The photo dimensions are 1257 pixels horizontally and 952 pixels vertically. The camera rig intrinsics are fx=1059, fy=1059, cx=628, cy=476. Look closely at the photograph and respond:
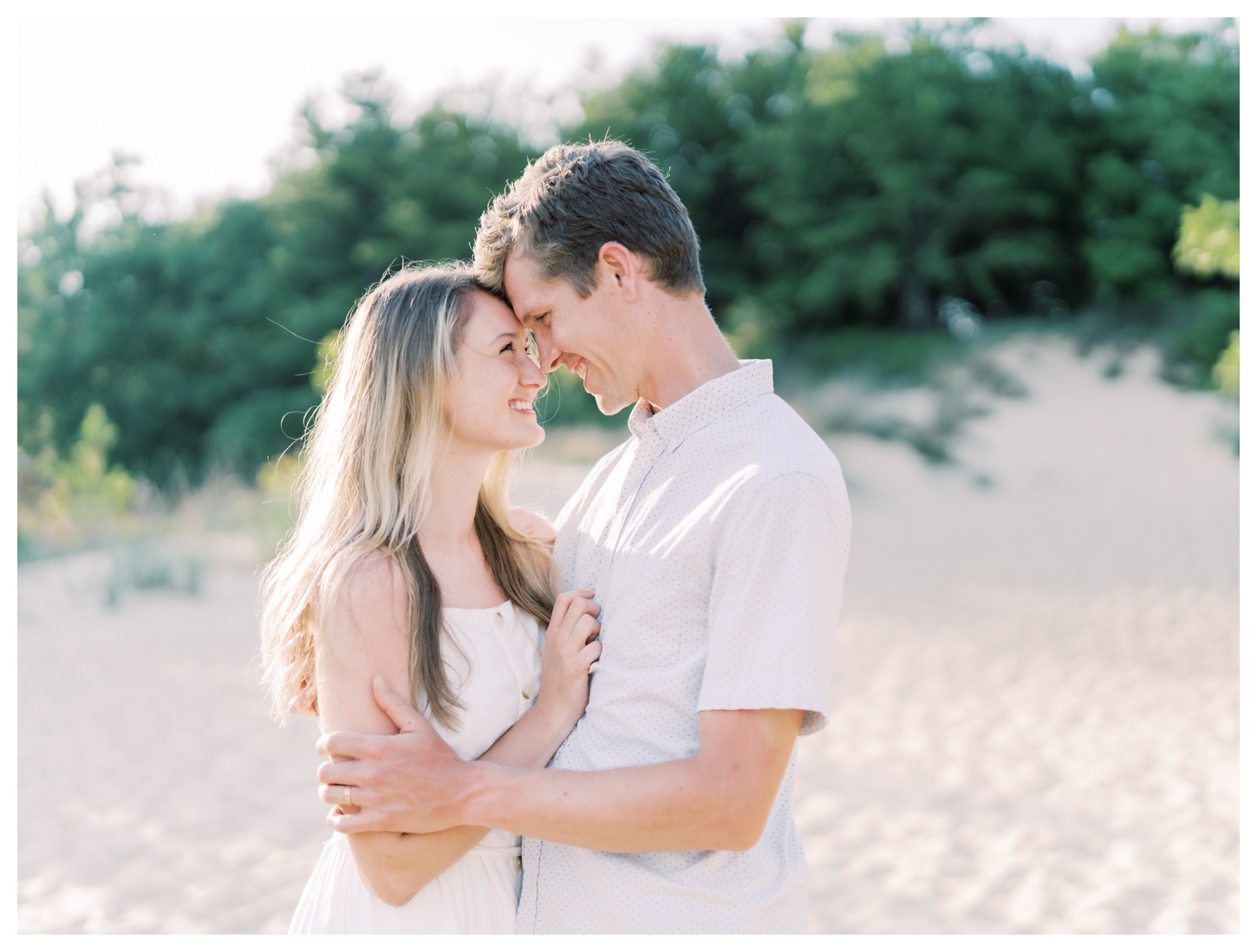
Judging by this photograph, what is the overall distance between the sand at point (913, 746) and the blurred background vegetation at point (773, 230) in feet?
28.5

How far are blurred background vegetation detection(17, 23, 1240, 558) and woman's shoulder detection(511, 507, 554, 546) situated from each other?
17.2 metres

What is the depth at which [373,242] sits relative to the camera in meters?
25.3

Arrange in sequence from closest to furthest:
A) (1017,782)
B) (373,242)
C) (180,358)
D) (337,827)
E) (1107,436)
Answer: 1. (337,827)
2. (1017,782)
3. (1107,436)
4. (373,242)
5. (180,358)

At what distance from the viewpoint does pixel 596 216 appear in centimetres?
210

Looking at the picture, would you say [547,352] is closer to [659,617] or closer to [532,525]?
[532,525]

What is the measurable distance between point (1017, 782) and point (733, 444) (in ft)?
18.1

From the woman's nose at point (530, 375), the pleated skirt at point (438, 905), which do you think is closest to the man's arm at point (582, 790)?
the pleated skirt at point (438, 905)

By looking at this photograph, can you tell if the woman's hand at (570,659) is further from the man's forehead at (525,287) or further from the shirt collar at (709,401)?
the man's forehead at (525,287)

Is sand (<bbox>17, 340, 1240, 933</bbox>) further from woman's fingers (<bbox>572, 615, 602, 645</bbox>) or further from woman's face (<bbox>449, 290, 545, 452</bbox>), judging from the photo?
woman's face (<bbox>449, 290, 545, 452</bbox>)

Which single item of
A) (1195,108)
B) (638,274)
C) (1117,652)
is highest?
(1195,108)

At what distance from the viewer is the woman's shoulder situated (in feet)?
8.42
